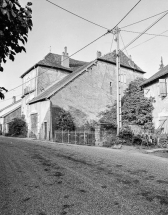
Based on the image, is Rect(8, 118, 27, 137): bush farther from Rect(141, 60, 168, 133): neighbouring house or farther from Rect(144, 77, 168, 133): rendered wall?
Rect(141, 60, 168, 133): neighbouring house

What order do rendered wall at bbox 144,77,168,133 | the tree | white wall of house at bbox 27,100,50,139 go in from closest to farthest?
the tree < rendered wall at bbox 144,77,168,133 < white wall of house at bbox 27,100,50,139

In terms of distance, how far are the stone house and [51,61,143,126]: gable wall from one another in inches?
305

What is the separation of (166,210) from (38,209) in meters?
1.91

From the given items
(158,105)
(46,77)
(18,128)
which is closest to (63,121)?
(158,105)

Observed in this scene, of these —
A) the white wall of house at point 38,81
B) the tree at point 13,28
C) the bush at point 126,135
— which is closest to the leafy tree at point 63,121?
the white wall of house at point 38,81

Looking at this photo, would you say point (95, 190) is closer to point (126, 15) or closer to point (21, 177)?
point (21, 177)

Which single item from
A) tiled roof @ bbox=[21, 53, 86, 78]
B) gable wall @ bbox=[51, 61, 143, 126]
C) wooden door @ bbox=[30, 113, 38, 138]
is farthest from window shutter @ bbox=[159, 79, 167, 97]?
tiled roof @ bbox=[21, 53, 86, 78]

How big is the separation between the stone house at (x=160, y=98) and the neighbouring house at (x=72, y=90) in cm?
466

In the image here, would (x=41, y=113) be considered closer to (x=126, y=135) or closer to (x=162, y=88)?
(x=126, y=135)

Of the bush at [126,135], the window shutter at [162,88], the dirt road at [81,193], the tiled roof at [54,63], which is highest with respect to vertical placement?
the tiled roof at [54,63]

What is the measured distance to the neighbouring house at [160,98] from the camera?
15586mm

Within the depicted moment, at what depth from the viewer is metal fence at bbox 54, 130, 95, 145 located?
16336 mm

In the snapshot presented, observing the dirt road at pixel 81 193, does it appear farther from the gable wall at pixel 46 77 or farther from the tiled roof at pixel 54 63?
the tiled roof at pixel 54 63

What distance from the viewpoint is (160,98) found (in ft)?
54.1
